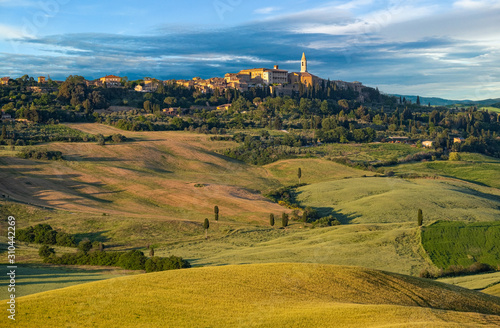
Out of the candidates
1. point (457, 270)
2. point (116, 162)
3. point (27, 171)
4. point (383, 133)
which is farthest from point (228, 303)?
point (383, 133)

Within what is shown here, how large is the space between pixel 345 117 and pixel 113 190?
6972cm

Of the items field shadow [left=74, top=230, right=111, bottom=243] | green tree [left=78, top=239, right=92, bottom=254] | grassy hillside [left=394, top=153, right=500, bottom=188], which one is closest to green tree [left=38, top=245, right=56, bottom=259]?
green tree [left=78, top=239, right=92, bottom=254]

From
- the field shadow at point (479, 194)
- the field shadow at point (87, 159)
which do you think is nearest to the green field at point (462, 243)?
the field shadow at point (479, 194)

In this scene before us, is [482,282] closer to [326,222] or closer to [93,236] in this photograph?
[326,222]

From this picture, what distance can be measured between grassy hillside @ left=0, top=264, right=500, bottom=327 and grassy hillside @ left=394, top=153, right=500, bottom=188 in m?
54.8

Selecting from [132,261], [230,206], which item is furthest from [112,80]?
[132,261]

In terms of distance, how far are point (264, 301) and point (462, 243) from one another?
2426 centimetres

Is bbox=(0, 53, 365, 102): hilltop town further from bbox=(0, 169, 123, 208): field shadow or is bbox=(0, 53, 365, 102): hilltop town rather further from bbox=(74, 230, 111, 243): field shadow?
bbox=(74, 230, 111, 243): field shadow

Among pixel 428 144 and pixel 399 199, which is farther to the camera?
pixel 428 144

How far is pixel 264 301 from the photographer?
17969 mm

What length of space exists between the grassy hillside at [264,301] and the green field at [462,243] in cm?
1277

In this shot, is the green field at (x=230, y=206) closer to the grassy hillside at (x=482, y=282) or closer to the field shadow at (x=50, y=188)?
the field shadow at (x=50, y=188)

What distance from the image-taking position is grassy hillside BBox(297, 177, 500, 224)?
47.1 m

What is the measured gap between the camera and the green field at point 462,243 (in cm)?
3362
